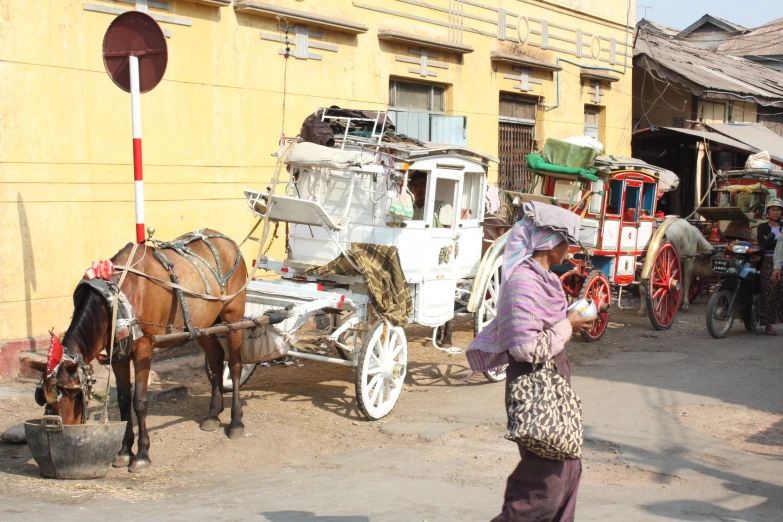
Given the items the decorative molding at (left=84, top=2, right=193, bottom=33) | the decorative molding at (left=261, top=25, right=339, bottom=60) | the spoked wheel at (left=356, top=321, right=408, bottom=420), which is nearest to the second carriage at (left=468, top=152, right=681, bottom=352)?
the decorative molding at (left=261, top=25, right=339, bottom=60)

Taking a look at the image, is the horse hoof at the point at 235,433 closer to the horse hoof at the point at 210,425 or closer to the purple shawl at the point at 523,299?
the horse hoof at the point at 210,425

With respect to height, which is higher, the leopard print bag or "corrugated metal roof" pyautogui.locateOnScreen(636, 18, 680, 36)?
"corrugated metal roof" pyautogui.locateOnScreen(636, 18, 680, 36)

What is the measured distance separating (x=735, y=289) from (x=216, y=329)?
7447 millimetres

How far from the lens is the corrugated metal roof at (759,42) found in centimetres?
2862

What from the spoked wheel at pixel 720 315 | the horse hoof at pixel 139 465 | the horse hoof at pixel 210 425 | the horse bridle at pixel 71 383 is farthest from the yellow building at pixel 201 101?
the spoked wheel at pixel 720 315

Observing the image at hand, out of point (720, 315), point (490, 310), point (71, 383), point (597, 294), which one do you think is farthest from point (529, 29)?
point (71, 383)

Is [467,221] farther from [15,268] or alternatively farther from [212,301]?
[15,268]

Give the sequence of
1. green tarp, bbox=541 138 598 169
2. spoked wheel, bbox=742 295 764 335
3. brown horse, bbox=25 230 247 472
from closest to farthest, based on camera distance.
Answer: brown horse, bbox=25 230 247 472
green tarp, bbox=541 138 598 169
spoked wheel, bbox=742 295 764 335

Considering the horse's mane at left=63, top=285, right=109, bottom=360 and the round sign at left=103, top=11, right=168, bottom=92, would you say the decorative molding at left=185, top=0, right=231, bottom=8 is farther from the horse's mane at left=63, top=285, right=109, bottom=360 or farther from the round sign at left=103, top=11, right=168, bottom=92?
the horse's mane at left=63, top=285, right=109, bottom=360

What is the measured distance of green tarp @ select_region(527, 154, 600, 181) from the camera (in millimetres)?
11398

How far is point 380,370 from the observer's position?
764cm

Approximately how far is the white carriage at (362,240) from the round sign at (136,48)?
1.32 m

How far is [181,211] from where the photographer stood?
398 inches

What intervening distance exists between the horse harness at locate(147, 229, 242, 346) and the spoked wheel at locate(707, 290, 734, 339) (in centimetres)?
659
